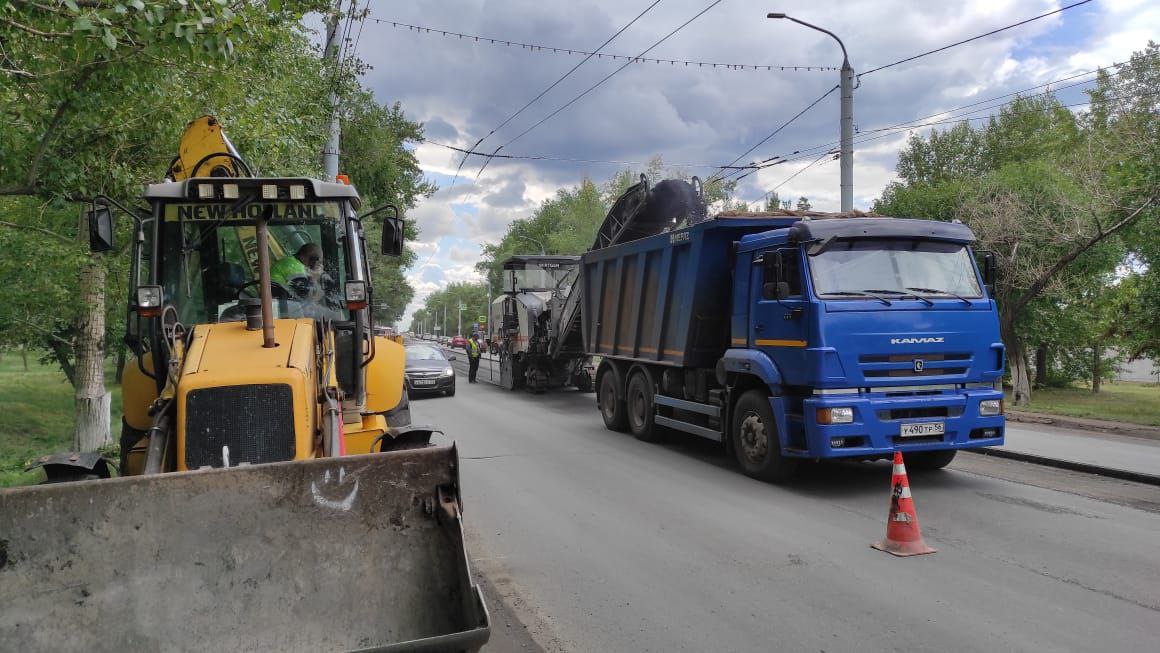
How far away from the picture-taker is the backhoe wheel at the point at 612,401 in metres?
12.8

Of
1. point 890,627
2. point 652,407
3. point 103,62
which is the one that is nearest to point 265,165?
point 103,62

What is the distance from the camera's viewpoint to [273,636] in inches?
136

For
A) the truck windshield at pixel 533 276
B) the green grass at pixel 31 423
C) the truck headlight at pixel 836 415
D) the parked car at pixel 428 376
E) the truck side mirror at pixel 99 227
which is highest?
the truck windshield at pixel 533 276

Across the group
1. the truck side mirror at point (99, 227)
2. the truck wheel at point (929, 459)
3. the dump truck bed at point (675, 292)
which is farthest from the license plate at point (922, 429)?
the truck side mirror at point (99, 227)

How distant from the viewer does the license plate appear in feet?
25.1

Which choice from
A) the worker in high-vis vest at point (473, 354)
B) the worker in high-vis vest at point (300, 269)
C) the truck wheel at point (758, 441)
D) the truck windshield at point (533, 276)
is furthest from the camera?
the worker in high-vis vest at point (473, 354)

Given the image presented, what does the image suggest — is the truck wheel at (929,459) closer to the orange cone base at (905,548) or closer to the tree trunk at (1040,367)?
the orange cone base at (905,548)

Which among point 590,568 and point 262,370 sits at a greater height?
point 262,370

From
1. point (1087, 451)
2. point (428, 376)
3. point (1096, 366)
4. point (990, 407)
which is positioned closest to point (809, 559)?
point (990, 407)

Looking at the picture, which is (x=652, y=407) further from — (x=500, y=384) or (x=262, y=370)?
(x=500, y=384)

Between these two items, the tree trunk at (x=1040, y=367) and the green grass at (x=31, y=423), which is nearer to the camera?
the green grass at (x=31, y=423)

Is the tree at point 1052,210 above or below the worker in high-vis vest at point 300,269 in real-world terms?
above

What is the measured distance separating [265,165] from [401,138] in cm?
1977

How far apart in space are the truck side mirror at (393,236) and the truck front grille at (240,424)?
88.8 inches
